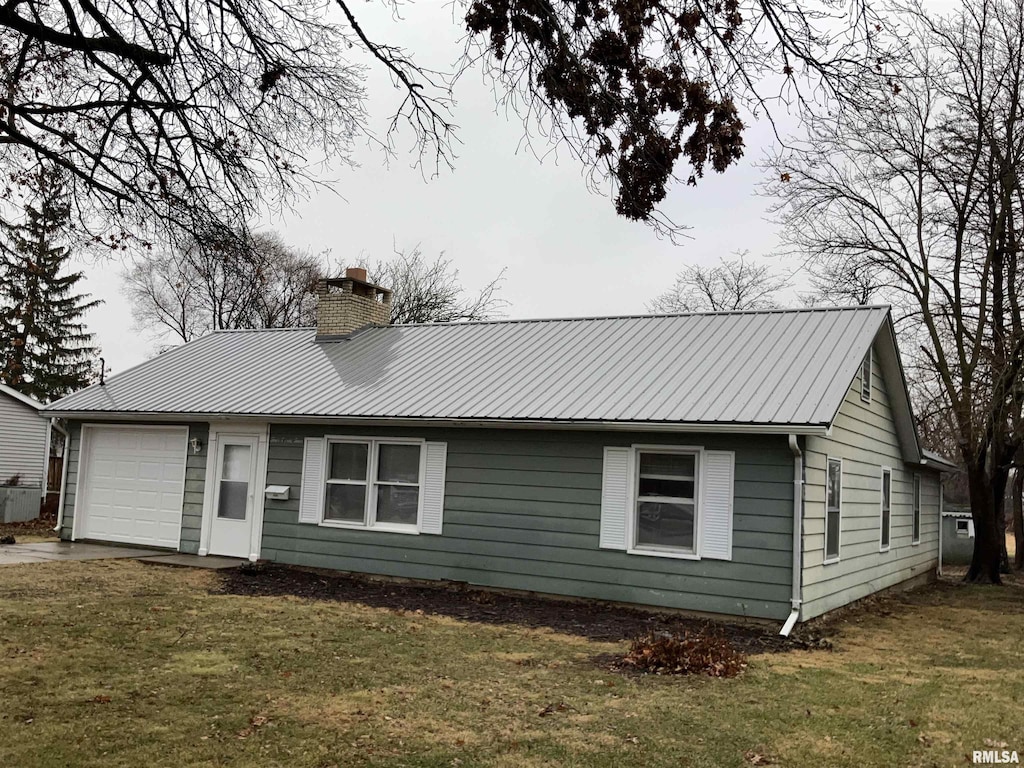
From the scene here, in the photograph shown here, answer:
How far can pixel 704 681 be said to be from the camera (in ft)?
24.5

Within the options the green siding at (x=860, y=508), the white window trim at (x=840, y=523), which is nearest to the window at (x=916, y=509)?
the green siding at (x=860, y=508)

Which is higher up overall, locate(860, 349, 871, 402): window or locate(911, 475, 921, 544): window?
locate(860, 349, 871, 402): window

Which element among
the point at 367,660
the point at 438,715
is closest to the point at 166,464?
the point at 367,660

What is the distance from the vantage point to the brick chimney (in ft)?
56.5

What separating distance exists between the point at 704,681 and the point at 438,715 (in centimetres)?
250

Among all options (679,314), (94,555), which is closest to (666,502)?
(679,314)

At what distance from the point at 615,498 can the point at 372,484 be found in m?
3.77

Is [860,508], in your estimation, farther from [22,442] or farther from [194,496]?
[22,442]

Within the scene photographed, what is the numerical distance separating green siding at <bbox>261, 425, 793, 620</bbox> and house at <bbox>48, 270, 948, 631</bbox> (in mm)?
27

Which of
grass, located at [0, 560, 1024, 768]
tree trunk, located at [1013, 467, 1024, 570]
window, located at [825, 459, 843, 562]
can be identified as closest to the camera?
grass, located at [0, 560, 1024, 768]

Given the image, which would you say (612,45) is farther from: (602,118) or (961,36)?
(961,36)

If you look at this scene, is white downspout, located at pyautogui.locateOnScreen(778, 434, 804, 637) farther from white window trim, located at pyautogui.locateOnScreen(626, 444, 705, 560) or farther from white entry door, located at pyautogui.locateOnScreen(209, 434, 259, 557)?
white entry door, located at pyautogui.locateOnScreen(209, 434, 259, 557)

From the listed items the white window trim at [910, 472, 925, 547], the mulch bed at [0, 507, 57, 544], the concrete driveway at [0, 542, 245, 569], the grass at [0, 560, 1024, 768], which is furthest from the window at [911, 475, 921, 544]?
the mulch bed at [0, 507, 57, 544]

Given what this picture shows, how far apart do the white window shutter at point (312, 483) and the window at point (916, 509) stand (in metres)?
11.7
